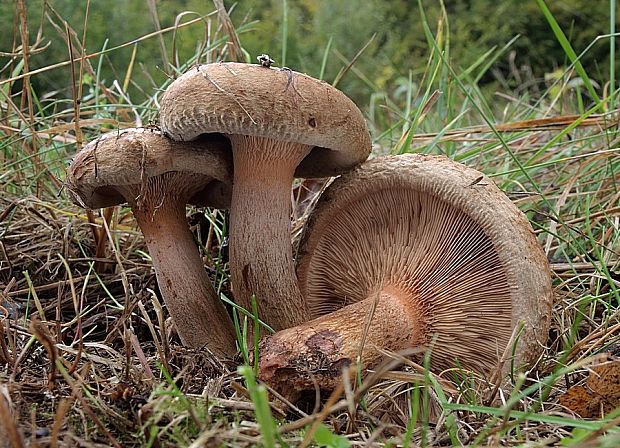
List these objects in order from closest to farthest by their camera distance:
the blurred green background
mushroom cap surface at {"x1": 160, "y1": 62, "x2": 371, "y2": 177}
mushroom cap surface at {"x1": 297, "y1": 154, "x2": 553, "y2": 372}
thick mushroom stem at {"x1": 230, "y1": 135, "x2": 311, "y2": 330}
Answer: mushroom cap surface at {"x1": 160, "y1": 62, "x2": 371, "y2": 177}, mushroom cap surface at {"x1": 297, "y1": 154, "x2": 553, "y2": 372}, thick mushroom stem at {"x1": 230, "y1": 135, "x2": 311, "y2": 330}, the blurred green background

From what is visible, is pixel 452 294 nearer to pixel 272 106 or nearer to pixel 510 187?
pixel 272 106

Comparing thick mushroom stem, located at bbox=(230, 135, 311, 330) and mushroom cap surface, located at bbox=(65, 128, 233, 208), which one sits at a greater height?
mushroom cap surface, located at bbox=(65, 128, 233, 208)

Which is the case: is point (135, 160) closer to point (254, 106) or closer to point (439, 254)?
point (254, 106)

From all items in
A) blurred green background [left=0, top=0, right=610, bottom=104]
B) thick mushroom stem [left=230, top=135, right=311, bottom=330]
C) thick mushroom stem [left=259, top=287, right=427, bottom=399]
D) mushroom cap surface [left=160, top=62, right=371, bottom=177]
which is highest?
mushroom cap surface [left=160, top=62, right=371, bottom=177]

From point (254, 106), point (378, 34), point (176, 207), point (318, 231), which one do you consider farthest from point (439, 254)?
point (378, 34)

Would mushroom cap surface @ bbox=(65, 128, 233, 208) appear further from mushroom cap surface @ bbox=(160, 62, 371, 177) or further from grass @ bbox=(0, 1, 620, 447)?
grass @ bbox=(0, 1, 620, 447)

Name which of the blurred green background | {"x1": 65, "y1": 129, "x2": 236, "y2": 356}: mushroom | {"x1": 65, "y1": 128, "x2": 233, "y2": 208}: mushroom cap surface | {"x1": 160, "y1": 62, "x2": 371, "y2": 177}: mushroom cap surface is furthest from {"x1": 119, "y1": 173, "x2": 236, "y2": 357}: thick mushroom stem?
the blurred green background

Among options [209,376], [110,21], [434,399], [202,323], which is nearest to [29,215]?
[202,323]
